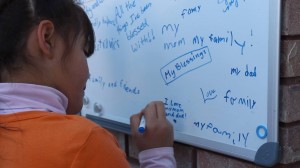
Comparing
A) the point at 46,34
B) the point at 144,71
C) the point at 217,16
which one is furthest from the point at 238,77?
the point at 46,34

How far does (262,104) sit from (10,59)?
586 millimetres

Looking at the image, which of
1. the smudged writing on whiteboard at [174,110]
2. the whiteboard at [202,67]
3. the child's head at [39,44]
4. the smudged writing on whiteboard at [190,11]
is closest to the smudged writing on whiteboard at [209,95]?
the whiteboard at [202,67]

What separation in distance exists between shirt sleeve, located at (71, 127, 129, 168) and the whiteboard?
38 centimetres

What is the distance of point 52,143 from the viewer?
82 centimetres

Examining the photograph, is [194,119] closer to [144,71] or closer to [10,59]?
[144,71]

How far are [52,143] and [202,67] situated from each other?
1.73 ft

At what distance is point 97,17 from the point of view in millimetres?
1627

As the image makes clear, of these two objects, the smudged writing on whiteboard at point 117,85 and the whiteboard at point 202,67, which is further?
the smudged writing on whiteboard at point 117,85

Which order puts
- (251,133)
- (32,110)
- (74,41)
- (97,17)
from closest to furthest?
(32,110), (74,41), (251,133), (97,17)

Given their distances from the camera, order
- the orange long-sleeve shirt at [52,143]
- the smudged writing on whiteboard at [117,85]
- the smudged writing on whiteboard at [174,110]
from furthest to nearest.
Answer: the smudged writing on whiteboard at [117,85], the smudged writing on whiteboard at [174,110], the orange long-sleeve shirt at [52,143]

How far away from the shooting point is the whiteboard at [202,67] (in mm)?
1045

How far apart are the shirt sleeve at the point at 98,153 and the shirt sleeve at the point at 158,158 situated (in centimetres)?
20

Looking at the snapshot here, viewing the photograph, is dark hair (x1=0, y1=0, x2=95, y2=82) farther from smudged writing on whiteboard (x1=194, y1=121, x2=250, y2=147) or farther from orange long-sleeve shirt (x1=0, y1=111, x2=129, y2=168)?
smudged writing on whiteboard (x1=194, y1=121, x2=250, y2=147)

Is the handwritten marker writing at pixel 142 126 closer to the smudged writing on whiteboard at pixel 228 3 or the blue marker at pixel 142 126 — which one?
the blue marker at pixel 142 126
